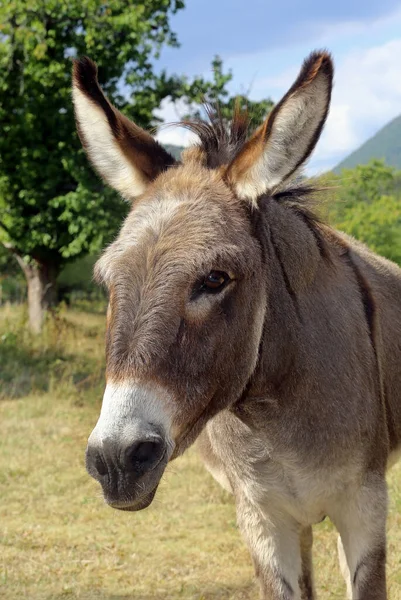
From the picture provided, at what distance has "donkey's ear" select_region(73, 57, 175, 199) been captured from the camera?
8.55ft

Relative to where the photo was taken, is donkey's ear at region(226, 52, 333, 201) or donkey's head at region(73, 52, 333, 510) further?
donkey's ear at region(226, 52, 333, 201)

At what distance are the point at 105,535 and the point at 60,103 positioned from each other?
427 inches

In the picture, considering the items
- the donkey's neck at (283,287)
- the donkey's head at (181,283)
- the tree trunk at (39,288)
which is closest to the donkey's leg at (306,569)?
the donkey's neck at (283,287)

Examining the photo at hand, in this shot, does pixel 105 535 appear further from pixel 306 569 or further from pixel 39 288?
pixel 39 288

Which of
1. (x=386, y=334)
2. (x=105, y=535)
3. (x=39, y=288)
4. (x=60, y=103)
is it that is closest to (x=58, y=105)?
(x=60, y=103)

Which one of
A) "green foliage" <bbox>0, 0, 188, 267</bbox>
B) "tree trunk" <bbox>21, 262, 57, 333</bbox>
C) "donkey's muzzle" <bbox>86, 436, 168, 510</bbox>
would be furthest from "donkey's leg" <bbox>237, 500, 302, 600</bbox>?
"tree trunk" <bbox>21, 262, 57, 333</bbox>

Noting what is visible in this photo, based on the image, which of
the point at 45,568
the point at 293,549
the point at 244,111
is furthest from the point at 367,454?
the point at 45,568

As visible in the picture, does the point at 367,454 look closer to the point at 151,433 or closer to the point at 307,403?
the point at 307,403

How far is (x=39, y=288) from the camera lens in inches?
609

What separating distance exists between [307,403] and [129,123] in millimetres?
1352

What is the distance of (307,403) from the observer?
8.95ft

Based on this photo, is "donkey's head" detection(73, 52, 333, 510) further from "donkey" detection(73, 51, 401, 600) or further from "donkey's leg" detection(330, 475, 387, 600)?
"donkey's leg" detection(330, 475, 387, 600)

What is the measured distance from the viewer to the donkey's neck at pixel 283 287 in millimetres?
2564

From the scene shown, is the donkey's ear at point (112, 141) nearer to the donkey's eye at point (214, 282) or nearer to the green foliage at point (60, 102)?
the donkey's eye at point (214, 282)
